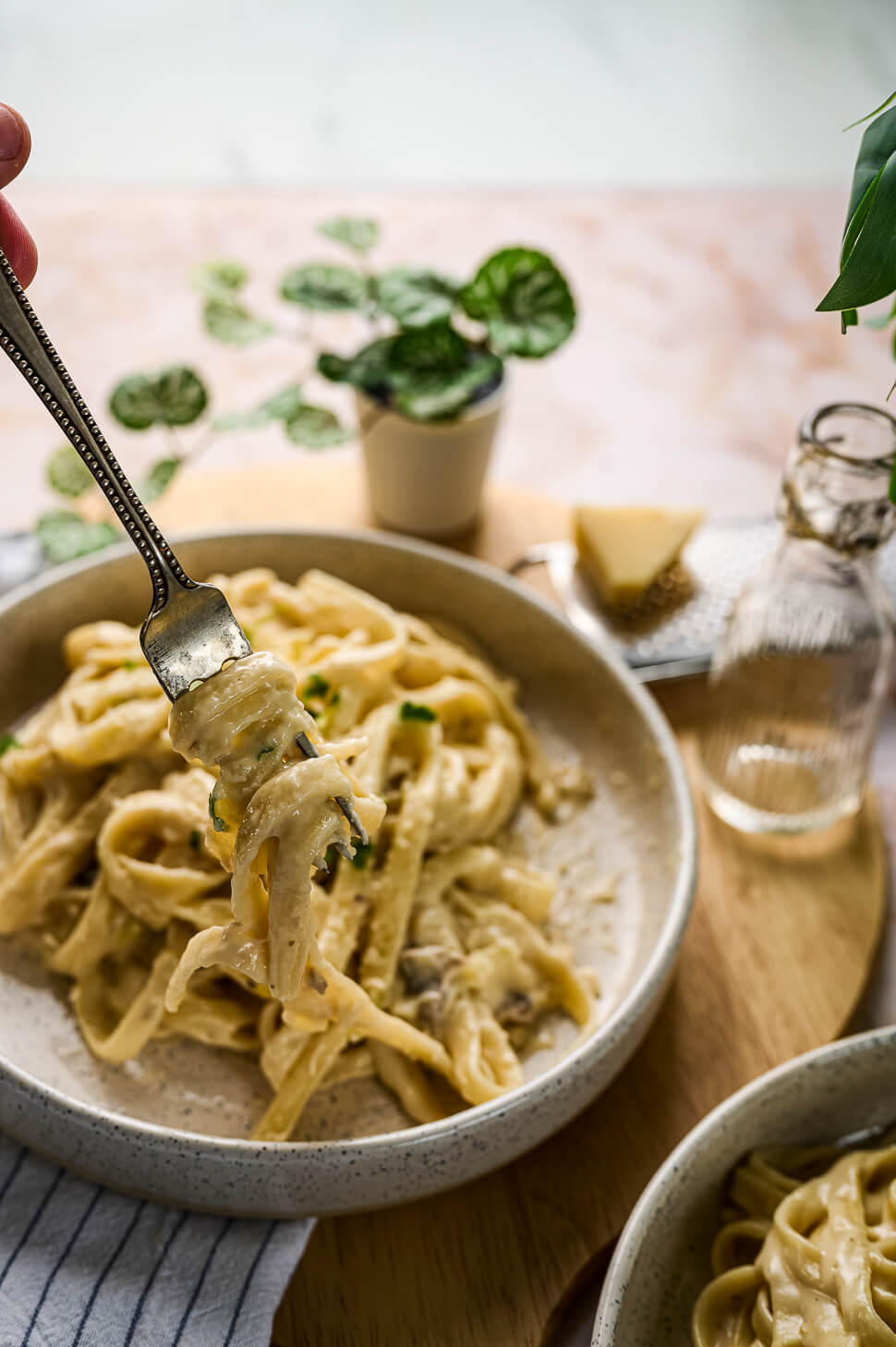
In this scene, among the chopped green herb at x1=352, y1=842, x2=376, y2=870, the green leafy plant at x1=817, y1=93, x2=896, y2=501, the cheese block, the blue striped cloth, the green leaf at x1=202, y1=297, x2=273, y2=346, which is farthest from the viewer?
the green leaf at x1=202, y1=297, x2=273, y2=346

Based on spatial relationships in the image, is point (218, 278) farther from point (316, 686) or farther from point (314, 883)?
point (314, 883)

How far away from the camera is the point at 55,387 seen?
1.58 meters

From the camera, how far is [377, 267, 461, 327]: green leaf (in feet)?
9.89

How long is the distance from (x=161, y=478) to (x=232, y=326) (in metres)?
0.50

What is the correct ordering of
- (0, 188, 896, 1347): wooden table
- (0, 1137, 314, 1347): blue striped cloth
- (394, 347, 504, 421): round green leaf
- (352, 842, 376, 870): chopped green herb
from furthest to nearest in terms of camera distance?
(0, 188, 896, 1347): wooden table < (394, 347, 504, 421): round green leaf < (352, 842, 376, 870): chopped green herb < (0, 1137, 314, 1347): blue striped cloth

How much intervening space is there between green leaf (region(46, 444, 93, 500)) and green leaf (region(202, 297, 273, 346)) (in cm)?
51

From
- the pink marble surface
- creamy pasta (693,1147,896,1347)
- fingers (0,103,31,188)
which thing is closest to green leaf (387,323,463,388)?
fingers (0,103,31,188)

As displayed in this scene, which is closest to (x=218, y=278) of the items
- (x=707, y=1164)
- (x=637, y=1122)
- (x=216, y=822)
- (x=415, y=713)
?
(x=415, y=713)

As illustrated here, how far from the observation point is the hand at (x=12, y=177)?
195cm

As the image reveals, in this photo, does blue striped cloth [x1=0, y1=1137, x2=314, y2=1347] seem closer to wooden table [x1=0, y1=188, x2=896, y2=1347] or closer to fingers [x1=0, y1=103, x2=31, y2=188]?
fingers [x1=0, y1=103, x2=31, y2=188]

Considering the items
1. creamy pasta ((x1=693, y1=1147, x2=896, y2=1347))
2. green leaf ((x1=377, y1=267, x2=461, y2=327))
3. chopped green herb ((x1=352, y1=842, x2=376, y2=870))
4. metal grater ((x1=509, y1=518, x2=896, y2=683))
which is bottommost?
creamy pasta ((x1=693, y1=1147, x2=896, y2=1347))

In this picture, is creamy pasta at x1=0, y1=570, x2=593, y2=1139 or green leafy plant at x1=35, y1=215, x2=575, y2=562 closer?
creamy pasta at x1=0, y1=570, x2=593, y2=1139

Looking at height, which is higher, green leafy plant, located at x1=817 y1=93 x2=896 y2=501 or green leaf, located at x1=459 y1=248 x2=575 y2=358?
green leafy plant, located at x1=817 y1=93 x2=896 y2=501

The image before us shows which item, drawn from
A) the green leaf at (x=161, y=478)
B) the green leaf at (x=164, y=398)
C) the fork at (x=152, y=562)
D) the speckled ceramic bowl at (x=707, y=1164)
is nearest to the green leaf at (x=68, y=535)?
the green leaf at (x=161, y=478)
